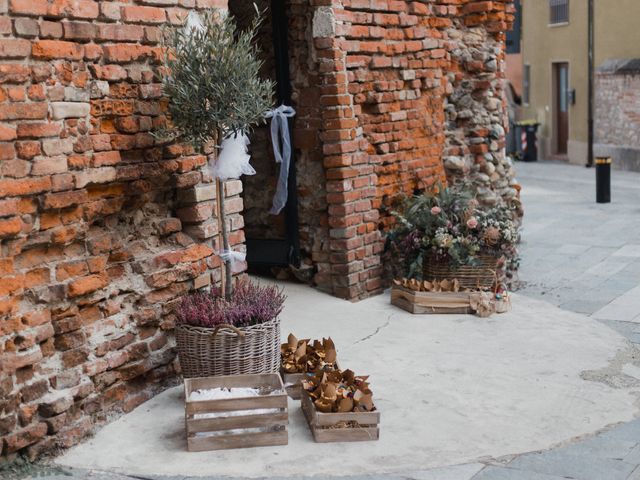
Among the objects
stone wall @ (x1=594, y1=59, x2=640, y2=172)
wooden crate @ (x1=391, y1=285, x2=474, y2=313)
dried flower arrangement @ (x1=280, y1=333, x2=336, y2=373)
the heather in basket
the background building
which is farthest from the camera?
the background building

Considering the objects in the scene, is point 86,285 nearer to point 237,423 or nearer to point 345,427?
point 237,423

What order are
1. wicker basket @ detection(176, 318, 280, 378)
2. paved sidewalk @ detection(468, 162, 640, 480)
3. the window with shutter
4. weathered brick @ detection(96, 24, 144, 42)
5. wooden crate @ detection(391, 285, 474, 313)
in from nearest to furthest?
paved sidewalk @ detection(468, 162, 640, 480) < weathered brick @ detection(96, 24, 144, 42) < wicker basket @ detection(176, 318, 280, 378) < wooden crate @ detection(391, 285, 474, 313) < the window with shutter

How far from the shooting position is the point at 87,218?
16.1ft

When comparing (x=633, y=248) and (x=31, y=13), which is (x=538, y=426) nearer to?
(x=31, y=13)

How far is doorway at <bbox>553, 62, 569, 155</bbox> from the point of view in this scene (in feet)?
79.6

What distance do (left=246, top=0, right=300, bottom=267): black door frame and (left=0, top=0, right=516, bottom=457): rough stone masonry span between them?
9cm

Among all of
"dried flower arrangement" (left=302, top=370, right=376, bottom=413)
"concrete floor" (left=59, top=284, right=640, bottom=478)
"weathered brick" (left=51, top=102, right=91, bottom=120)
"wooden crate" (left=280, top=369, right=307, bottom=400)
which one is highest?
"weathered brick" (left=51, top=102, right=91, bottom=120)

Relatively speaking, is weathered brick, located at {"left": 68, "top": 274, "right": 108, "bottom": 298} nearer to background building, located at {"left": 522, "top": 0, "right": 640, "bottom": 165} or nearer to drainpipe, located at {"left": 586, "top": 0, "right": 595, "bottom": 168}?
background building, located at {"left": 522, "top": 0, "right": 640, "bottom": 165}

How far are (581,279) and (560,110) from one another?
16480 millimetres

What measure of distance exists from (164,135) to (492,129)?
461cm

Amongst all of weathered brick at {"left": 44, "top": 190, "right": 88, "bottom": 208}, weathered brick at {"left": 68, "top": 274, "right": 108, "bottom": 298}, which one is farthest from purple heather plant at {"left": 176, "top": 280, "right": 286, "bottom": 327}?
weathered brick at {"left": 44, "top": 190, "right": 88, "bottom": 208}

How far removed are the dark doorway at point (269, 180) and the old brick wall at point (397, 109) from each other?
1.22ft

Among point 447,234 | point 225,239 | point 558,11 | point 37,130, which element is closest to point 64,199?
A: point 37,130

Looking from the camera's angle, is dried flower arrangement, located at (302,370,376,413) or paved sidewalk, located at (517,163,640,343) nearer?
dried flower arrangement, located at (302,370,376,413)
